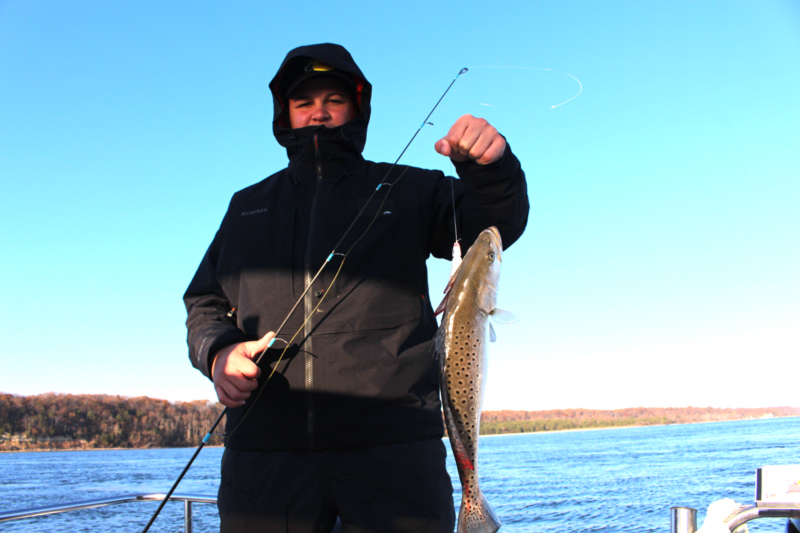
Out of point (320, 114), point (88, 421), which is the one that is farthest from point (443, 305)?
point (88, 421)

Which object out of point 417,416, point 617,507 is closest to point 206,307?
point 417,416

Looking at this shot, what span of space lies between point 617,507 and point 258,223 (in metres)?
22.9

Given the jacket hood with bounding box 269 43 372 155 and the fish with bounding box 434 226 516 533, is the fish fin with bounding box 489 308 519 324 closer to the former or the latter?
the fish with bounding box 434 226 516 533

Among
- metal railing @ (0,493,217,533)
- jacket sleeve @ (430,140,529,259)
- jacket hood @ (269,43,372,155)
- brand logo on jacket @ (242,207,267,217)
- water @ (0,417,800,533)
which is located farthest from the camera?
water @ (0,417,800,533)

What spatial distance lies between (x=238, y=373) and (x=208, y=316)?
0.49 metres

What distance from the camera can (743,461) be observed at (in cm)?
3556

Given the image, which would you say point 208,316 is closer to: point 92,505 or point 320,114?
point 320,114

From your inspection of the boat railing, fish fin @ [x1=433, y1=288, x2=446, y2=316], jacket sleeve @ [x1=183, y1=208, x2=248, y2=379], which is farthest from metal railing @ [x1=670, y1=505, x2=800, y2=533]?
jacket sleeve @ [x1=183, y1=208, x2=248, y2=379]

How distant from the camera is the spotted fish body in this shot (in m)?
1.88

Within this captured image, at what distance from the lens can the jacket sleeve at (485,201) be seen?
72.4 inches

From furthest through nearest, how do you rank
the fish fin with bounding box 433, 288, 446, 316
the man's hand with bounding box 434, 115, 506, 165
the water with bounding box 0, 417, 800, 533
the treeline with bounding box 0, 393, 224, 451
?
1. the treeline with bounding box 0, 393, 224, 451
2. the water with bounding box 0, 417, 800, 533
3. the fish fin with bounding box 433, 288, 446, 316
4. the man's hand with bounding box 434, 115, 506, 165

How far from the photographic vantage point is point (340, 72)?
257 centimetres

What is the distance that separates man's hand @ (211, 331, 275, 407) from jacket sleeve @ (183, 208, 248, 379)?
10 cm

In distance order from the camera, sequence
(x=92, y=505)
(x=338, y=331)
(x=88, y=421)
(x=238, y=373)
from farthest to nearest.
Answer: (x=88, y=421)
(x=92, y=505)
(x=338, y=331)
(x=238, y=373)
